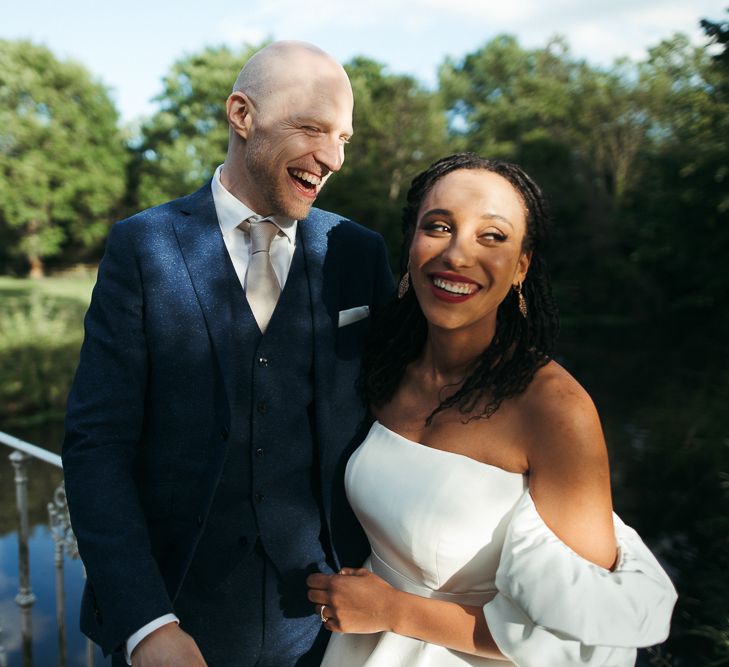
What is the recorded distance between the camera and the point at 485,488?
1587mm

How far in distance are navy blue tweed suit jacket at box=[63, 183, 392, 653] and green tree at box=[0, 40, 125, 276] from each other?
116ft

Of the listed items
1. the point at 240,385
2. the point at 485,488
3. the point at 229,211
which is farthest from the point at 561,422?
the point at 229,211

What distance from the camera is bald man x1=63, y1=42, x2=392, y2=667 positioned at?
170 centimetres

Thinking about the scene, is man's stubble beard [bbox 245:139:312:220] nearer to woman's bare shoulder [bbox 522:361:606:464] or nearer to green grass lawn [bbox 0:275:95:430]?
woman's bare shoulder [bbox 522:361:606:464]

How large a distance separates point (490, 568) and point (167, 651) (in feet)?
2.37

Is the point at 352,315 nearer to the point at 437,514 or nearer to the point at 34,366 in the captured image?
the point at 437,514

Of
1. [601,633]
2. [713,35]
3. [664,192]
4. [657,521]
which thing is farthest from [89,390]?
[664,192]

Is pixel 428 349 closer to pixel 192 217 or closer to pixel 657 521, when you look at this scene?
pixel 192 217

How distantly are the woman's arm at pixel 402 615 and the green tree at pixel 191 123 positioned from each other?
27.6 meters

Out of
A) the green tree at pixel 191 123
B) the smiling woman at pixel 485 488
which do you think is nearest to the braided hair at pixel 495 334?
the smiling woman at pixel 485 488

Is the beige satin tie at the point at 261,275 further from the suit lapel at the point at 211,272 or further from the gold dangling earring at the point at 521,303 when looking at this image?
the gold dangling earring at the point at 521,303

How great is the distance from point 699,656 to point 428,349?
591 cm

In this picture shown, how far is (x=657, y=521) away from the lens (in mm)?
8938

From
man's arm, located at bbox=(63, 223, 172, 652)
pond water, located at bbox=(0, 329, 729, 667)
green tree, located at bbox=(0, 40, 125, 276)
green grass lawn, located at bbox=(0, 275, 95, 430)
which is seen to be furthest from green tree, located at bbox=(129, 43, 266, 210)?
man's arm, located at bbox=(63, 223, 172, 652)
